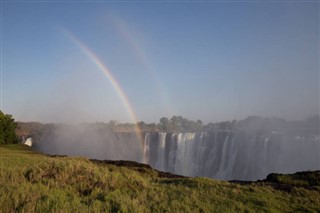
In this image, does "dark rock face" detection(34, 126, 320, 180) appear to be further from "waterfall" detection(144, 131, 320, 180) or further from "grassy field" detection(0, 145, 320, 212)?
"grassy field" detection(0, 145, 320, 212)

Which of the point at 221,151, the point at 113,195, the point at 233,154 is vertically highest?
the point at 113,195

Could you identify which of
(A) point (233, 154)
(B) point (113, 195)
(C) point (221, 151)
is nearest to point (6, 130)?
(C) point (221, 151)

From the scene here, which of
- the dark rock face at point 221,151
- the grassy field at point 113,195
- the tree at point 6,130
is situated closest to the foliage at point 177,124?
the dark rock face at point 221,151

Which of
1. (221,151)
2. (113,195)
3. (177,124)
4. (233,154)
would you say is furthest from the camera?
(177,124)

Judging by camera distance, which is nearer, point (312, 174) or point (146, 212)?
point (146, 212)

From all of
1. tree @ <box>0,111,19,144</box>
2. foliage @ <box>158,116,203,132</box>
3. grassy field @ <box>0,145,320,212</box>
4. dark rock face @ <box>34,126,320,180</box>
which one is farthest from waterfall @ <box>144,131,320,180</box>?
foliage @ <box>158,116,203,132</box>

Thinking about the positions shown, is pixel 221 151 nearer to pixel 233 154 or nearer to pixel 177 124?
pixel 233 154

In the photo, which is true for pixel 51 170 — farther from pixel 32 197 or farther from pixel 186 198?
pixel 186 198

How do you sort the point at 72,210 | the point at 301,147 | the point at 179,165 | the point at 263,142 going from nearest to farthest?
the point at 72,210, the point at 301,147, the point at 263,142, the point at 179,165

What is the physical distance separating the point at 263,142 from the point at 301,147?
5.55 metres

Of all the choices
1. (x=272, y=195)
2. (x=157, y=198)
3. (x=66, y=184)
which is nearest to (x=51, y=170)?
(x=66, y=184)

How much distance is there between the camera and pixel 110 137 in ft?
281

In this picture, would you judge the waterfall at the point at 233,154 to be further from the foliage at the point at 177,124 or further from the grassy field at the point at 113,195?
the foliage at the point at 177,124

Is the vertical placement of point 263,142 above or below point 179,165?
above
